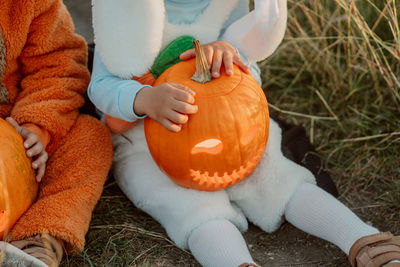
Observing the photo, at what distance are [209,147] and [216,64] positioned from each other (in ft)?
0.85

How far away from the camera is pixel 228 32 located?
1663mm

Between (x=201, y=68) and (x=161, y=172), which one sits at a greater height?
(x=201, y=68)

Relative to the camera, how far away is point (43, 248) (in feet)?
4.43

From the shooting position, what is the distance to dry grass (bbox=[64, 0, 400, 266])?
1608mm

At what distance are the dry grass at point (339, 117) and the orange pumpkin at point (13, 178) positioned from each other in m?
0.24

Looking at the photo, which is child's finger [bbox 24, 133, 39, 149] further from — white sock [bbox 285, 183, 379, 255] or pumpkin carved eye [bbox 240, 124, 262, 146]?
white sock [bbox 285, 183, 379, 255]

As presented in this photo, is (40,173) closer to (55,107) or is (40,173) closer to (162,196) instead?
(55,107)

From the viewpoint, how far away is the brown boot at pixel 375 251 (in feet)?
4.30

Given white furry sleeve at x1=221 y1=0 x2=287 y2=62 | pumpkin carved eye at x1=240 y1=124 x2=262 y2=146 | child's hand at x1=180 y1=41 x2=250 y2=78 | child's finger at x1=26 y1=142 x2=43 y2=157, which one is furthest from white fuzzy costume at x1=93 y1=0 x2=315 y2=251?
child's finger at x1=26 y1=142 x2=43 y2=157

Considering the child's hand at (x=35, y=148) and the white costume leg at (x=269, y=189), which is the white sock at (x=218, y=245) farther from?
the child's hand at (x=35, y=148)

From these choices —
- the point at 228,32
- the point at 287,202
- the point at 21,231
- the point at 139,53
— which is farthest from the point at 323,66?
the point at 21,231

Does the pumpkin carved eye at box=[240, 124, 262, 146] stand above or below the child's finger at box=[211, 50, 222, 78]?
below

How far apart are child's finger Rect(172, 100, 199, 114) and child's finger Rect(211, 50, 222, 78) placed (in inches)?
5.6

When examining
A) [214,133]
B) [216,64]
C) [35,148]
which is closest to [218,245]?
[214,133]
